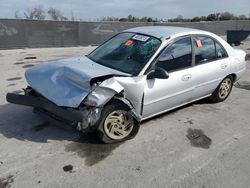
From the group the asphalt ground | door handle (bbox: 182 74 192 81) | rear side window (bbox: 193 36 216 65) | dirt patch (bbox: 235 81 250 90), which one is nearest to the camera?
the asphalt ground

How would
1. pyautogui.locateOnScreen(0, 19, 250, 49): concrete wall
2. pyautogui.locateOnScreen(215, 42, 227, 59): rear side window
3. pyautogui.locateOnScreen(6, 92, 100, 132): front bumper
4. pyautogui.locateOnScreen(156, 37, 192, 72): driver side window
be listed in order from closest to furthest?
pyautogui.locateOnScreen(6, 92, 100, 132): front bumper < pyautogui.locateOnScreen(156, 37, 192, 72): driver side window < pyautogui.locateOnScreen(215, 42, 227, 59): rear side window < pyautogui.locateOnScreen(0, 19, 250, 49): concrete wall

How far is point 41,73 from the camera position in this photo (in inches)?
155

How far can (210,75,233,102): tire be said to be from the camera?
5172 mm

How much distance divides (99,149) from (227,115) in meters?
2.59

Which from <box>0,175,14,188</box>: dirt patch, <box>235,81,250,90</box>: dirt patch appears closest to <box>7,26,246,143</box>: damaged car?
<box>0,175,14,188</box>: dirt patch

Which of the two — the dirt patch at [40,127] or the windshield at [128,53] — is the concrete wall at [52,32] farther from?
the dirt patch at [40,127]

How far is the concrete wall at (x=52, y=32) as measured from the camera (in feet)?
47.9

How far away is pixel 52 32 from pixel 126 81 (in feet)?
45.9

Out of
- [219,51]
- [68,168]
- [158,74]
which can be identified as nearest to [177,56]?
[158,74]

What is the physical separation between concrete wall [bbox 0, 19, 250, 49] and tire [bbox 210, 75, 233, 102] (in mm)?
12812

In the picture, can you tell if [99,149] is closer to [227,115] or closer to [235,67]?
[227,115]

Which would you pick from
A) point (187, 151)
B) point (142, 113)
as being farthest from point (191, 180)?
point (142, 113)

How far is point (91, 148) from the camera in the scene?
11.7 ft

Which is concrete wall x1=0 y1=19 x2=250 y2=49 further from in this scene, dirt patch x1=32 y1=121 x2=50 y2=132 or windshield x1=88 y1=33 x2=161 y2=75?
dirt patch x1=32 y1=121 x2=50 y2=132
